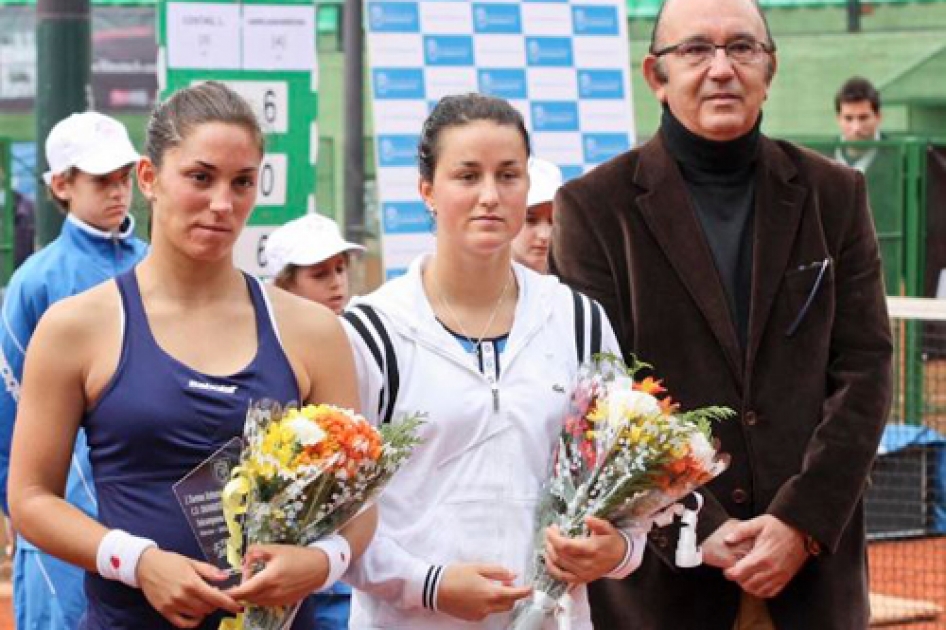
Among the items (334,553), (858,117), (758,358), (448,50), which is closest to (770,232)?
(758,358)

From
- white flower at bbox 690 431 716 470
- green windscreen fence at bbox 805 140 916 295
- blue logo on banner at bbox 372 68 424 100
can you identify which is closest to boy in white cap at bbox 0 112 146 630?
white flower at bbox 690 431 716 470

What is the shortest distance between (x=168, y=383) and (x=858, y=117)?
12.0 meters

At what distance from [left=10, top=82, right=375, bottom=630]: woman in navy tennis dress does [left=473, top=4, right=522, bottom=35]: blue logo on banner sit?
674cm

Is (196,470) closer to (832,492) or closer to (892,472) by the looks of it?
(832,492)

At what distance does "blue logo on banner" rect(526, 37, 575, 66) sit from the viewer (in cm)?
1154

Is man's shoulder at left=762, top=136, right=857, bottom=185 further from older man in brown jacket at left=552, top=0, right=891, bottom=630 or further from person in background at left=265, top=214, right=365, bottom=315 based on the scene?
person in background at left=265, top=214, right=365, bottom=315

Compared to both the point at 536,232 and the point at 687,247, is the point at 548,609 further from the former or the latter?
the point at 536,232

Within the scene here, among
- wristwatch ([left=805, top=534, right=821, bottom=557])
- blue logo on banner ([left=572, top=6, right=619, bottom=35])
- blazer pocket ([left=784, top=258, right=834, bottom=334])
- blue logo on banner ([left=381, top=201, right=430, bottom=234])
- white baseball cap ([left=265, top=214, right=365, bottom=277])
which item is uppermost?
blue logo on banner ([left=572, top=6, right=619, bottom=35])

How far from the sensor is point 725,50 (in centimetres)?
522

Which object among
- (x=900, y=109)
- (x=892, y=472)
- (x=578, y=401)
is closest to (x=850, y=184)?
(x=578, y=401)

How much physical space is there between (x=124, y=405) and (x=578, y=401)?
98 centimetres

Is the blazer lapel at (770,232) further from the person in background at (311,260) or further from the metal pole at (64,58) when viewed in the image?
the metal pole at (64,58)

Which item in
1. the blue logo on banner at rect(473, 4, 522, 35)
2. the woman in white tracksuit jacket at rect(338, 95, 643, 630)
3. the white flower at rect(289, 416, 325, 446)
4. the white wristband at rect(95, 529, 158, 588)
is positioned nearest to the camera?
the white flower at rect(289, 416, 325, 446)

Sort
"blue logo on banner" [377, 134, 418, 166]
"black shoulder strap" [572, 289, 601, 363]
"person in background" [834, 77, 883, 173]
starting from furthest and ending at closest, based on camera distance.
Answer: "person in background" [834, 77, 883, 173]
"blue logo on banner" [377, 134, 418, 166]
"black shoulder strap" [572, 289, 601, 363]
